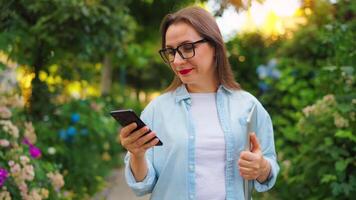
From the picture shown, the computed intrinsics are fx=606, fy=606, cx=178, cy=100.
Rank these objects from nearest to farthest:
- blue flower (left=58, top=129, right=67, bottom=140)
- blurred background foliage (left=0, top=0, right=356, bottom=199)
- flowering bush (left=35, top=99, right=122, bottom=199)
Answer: blurred background foliage (left=0, top=0, right=356, bottom=199)
flowering bush (left=35, top=99, right=122, bottom=199)
blue flower (left=58, top=129, right=67, bottom=140)

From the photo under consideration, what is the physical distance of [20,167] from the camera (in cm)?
370

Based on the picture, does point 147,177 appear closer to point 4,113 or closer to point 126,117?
point 126,117

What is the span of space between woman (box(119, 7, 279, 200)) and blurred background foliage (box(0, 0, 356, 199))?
2.16 feet

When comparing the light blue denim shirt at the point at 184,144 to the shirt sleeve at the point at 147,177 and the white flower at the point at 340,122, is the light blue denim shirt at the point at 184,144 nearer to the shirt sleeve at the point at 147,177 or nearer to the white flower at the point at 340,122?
the shirt sleeve at the point at 147,177

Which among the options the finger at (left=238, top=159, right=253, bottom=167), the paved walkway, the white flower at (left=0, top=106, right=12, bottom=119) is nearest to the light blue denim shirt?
the finger at (left=238, top=159, right=253, bottom=167)

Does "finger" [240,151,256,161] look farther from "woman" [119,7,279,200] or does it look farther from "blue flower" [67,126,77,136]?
"blue flower" [67,126,77,136]

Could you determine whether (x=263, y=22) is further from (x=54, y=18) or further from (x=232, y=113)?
(x=232, y=113)

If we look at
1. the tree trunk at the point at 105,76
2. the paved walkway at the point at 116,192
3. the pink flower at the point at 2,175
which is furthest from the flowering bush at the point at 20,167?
the tree trunk at the point at 105,76

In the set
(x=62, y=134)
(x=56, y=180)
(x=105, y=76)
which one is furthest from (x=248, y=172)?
(x=105, y=76)

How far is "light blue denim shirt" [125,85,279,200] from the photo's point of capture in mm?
1947

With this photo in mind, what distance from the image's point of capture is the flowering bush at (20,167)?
11.8 feet

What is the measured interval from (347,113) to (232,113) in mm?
2166

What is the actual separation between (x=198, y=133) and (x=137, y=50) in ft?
20.4

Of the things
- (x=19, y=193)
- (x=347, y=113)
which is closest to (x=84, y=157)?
(x=19, y=193)
